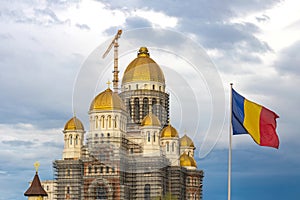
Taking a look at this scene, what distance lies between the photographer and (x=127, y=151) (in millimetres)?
76438

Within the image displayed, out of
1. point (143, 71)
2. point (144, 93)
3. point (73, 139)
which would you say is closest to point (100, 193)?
point (73, 139)

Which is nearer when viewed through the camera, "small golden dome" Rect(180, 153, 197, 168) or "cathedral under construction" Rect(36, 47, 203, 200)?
"cathedral under construction" Rect(36, 47, 203, 200)

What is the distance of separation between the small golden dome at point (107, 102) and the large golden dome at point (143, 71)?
968 centimetres

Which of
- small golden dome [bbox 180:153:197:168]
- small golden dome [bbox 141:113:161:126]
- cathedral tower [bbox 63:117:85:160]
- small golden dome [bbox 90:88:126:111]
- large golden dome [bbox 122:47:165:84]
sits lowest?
small golden dome [bbox 180:153:197:168]

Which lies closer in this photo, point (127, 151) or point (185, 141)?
point (127, 151)

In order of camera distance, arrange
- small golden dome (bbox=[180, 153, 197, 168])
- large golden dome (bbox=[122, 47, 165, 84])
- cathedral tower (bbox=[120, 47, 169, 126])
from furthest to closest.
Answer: small golden dome (bbox=[180, 153, 197, 168]) → large golden dome (bbox=[122, 47, 165, 84]) → cathedral tower (bbox=[120, 47, 169, 126])

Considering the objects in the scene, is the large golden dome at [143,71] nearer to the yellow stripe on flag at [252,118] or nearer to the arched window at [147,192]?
the arched window at [147,192]

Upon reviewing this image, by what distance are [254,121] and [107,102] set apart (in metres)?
47.5

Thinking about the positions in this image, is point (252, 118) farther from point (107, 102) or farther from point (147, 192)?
point (147, 192)

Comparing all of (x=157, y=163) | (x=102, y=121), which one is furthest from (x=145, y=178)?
(x=102, y=121)

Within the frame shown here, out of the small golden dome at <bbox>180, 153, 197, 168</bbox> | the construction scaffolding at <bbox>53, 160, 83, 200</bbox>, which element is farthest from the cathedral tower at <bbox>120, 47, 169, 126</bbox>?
the construction scaffolding at <bbox>53, 160, 83, 200</bbox>

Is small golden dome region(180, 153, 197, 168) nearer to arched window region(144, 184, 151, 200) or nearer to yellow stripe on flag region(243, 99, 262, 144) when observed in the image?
arched window region(144, 184, 151, 200)

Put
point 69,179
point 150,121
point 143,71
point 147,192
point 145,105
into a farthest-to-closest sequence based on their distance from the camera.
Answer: point 145,105, point 143,71, point 69,179, point 150,121, point 147,192

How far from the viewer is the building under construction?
75688mm
